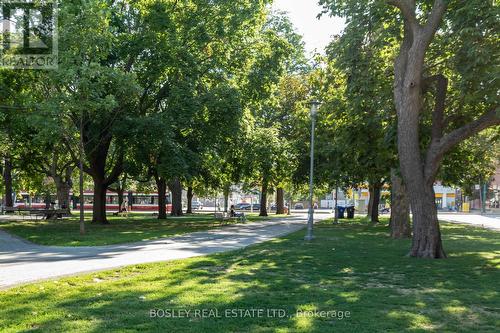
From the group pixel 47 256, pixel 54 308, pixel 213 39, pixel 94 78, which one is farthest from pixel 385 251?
pixel 213 39

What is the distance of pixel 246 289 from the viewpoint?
8727 mm

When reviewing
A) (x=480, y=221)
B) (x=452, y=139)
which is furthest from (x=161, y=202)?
(x=452, y=139)

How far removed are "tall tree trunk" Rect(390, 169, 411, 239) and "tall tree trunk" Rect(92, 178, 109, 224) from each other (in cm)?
1620

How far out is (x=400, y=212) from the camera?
75.1ft

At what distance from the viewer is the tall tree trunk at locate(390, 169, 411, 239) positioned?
22531 millimetres

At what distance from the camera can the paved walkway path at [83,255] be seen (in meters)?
10.4

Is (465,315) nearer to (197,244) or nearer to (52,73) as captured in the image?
(197,244)

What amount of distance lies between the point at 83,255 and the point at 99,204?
17.1 m

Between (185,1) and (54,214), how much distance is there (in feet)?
48.7

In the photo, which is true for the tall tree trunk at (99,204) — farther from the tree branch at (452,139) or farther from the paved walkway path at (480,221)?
the paved walkway path at (480,221)

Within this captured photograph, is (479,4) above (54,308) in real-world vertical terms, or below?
above

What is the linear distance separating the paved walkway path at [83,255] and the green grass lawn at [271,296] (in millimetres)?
968

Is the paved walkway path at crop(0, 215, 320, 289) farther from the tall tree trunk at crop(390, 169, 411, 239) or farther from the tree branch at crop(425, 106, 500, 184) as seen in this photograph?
the tall tree trunk at crop(390, 169, 411, 239)

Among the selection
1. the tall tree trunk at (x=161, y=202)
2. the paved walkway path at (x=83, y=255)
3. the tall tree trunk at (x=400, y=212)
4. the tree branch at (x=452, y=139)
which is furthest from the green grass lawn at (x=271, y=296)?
the tall tree trunk at (x=161, y=202)
